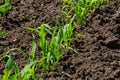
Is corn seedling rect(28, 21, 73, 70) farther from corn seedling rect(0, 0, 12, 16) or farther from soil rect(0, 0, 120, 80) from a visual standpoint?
corn seedling rect(0, 0, 12, 16)

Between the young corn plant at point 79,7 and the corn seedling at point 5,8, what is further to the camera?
the corn seedling at point 5,8

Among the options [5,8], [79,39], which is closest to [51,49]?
[79,39]

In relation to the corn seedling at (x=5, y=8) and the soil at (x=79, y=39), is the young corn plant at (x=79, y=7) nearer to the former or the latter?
the soil at (x=79, y=39)

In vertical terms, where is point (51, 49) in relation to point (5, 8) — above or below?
below

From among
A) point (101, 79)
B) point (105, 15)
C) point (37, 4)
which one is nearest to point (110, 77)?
point (101, 79)

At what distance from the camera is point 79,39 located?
9.12 feet

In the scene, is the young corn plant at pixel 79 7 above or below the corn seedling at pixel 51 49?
above

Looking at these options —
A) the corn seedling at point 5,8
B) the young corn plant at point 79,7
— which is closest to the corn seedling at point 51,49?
the young corn plant at point 79,7

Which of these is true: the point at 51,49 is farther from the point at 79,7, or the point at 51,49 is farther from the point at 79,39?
the point at 79,7

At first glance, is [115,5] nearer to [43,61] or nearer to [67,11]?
[67,11]

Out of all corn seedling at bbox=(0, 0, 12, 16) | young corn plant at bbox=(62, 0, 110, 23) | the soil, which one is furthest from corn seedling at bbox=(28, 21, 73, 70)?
corn seedling at bbox=(0, 0, 12, 16)

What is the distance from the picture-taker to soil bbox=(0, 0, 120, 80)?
2.39 meters

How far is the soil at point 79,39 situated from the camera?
2395 mm

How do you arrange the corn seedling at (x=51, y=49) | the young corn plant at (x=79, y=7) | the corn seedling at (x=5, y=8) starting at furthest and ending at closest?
the corn seedling at (x=5, y=8), the young corn plant at (x=79, y=7), the corn seedling at (x=51, y=49)
